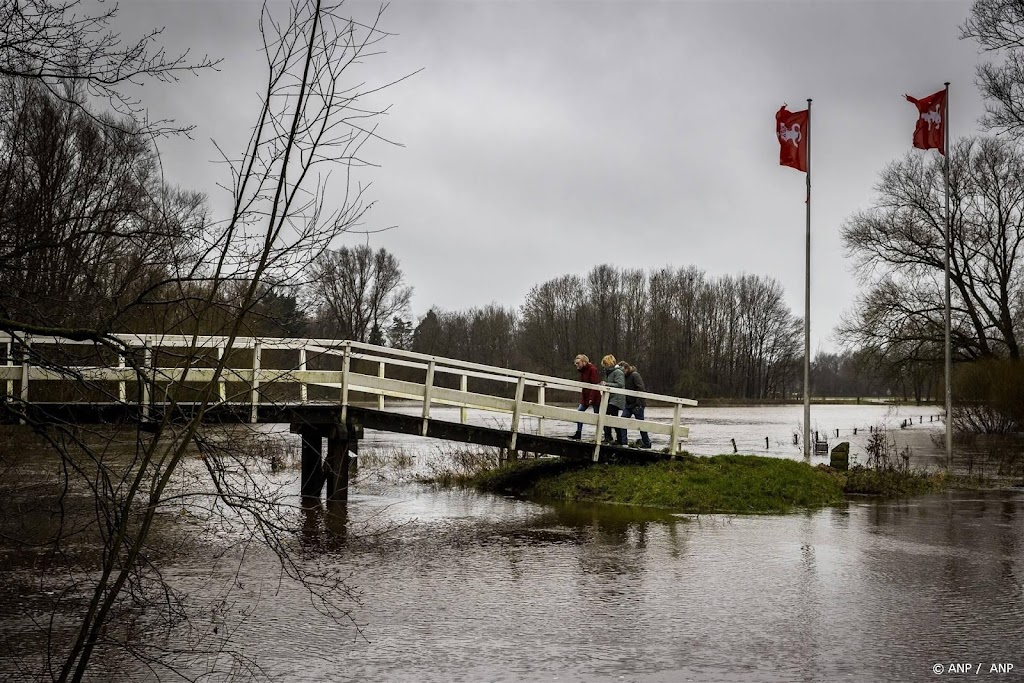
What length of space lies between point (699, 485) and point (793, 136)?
13243 mm

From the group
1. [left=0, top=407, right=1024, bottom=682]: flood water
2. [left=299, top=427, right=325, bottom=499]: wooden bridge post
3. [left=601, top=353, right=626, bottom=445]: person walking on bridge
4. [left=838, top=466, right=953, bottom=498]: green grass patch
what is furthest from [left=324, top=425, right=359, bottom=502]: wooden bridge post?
[left=838, top=466, right=953, bottom=498]: green grass patch

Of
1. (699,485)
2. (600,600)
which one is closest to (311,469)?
(699,485)

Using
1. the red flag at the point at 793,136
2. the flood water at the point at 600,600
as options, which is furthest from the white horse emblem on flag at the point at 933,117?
the flood water at the point at 600,600

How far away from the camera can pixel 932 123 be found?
24984 millimetres

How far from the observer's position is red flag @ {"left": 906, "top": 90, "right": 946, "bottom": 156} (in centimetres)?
2486

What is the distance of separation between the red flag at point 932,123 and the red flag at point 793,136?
278cm

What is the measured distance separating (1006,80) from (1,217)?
2398 centimetres

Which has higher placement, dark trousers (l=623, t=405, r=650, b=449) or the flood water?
dark trousers (l=623, t=405, r=650, b=449)

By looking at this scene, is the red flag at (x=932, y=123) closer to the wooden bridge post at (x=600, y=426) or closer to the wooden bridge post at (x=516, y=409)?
the wooden bridge post at (x=600, y=426)

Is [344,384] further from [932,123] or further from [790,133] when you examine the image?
[932,123]

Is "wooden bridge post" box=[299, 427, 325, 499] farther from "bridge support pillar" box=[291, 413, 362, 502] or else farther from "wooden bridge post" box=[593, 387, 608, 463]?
"wooden bridge post" box=[593, 387, 608, 463]

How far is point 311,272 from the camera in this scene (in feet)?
16.8

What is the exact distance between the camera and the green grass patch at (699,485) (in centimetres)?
1608

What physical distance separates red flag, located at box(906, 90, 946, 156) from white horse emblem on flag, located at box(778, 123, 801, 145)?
2.95 meters
